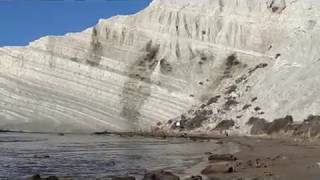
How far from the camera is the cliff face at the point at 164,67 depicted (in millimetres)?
58156

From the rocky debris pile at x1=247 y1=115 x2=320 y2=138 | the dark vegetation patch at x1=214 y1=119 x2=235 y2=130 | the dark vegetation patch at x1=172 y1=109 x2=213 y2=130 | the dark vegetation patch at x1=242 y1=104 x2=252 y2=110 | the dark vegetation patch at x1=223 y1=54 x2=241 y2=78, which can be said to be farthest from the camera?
the dark vegetation patch at x1=223 y1=54 x2=241 y2=78

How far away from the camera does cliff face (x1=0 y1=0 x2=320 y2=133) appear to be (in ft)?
191

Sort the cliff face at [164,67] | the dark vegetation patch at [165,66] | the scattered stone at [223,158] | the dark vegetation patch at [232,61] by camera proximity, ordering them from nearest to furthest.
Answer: the scattered stone at [223,158] < the cliff face at [164,67] < the dark vegetation patch at [232,61] < the dark vegetation patch at [165,66]

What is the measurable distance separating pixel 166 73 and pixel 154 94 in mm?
3028

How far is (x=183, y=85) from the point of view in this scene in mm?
63844

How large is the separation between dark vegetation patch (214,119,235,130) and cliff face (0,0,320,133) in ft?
2.26

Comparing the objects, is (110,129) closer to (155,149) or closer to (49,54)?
(49,54)

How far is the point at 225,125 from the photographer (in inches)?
2096

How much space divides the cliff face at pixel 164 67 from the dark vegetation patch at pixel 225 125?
69 cm

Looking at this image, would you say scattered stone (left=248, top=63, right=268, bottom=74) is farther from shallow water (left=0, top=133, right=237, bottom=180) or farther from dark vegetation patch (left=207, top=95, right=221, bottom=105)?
shallow water (left=0, top=133, right=237, bottom=180)

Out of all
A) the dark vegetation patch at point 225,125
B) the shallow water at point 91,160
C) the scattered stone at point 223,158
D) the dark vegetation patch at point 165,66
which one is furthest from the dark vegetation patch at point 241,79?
the scattered stone at point 223,158

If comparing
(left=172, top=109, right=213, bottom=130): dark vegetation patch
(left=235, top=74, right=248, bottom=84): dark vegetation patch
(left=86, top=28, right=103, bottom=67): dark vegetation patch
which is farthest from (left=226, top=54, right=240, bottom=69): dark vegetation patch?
(left=86, top=28, right=103, bottom=67): dark vegetation patch

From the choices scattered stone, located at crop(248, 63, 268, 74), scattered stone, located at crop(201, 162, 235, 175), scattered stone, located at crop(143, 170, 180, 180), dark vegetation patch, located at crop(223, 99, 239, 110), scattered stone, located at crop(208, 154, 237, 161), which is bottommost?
scattered stone, located at crop(143, 170, 180, 180)

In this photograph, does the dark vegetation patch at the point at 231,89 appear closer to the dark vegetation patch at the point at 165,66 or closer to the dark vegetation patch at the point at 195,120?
the dark vegetation patch at the point at 195,120
